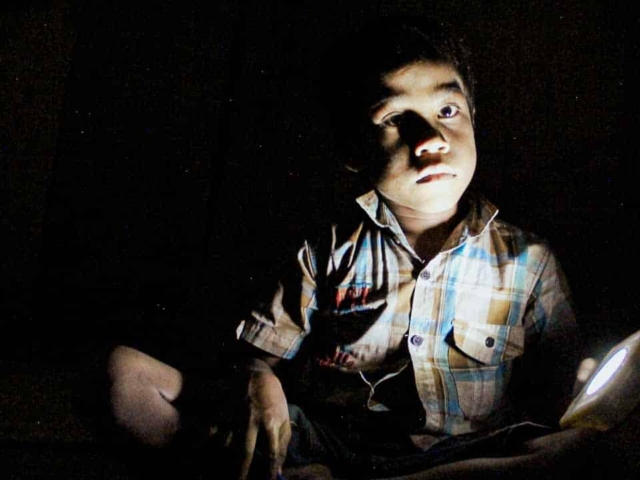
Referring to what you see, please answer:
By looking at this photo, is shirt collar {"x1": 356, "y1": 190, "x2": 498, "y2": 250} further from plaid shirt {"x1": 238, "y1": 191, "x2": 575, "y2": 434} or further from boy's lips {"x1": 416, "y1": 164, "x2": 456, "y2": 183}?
boy's lips {"x1": 416, "y1": 164, "x2": 456, "y2": 183}

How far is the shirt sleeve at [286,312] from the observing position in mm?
1370

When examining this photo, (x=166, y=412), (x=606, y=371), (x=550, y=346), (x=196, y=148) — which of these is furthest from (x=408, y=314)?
(x=196, y=148)

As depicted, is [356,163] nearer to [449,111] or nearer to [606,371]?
[449,111]

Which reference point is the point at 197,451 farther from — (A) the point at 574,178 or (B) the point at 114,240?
(A) the point at 574,178

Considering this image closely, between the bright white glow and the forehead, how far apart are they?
60cm

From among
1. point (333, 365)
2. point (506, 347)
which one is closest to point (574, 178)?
point (506, 347)

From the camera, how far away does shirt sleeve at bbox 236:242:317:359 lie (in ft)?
4.50

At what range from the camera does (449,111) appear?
129cm

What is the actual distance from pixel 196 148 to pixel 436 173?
0.81 metres

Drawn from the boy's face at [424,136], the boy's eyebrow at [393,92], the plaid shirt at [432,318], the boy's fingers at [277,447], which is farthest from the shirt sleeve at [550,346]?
the boy's fingers at [277,447]

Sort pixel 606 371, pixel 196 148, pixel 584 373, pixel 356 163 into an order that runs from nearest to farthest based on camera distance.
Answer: pixel 606 371
pixel 584 373
pixel 356 163
pixel 196 148

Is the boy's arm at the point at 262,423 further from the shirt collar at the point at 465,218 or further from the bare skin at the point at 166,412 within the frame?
the shirt collar at the point at 465,218

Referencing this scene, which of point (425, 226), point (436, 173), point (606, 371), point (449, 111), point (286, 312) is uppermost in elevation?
point (449, 111)

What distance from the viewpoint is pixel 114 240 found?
1.82 meters
